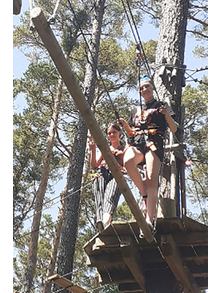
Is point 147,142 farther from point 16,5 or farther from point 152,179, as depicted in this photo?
point 16,5

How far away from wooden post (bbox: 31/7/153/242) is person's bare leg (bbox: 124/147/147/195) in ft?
1.38

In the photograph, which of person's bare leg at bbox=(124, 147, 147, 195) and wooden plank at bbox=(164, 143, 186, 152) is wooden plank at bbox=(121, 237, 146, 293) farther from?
wooden plank at bbox=(164, 143, 186, 152)

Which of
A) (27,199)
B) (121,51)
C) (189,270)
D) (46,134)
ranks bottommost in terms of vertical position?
(189,270)

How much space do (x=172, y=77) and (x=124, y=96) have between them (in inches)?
337

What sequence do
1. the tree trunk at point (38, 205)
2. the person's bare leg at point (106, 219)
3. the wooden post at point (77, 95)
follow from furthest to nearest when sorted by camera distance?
1. the tree trunk at point (38, 205)
2. the person's bare leg at point (106, 219)
3. the wooden post at point (77, 95)

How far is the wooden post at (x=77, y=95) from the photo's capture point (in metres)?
2.63

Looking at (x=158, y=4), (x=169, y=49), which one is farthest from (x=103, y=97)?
(x=169, y=49)

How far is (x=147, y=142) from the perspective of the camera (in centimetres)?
404

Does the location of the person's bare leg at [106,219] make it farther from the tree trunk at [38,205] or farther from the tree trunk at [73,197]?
the tree trunk at [38,205]

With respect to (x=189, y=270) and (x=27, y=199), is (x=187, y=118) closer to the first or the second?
(x=27, y=199)

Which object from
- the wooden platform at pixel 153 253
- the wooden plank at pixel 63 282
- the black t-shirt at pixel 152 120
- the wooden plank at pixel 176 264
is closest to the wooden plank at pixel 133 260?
the wooden platform at pixel 153 253

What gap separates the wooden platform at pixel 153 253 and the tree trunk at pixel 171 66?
1.76 feet

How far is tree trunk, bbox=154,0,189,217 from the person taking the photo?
470 cm

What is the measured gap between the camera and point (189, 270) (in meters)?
4.33
